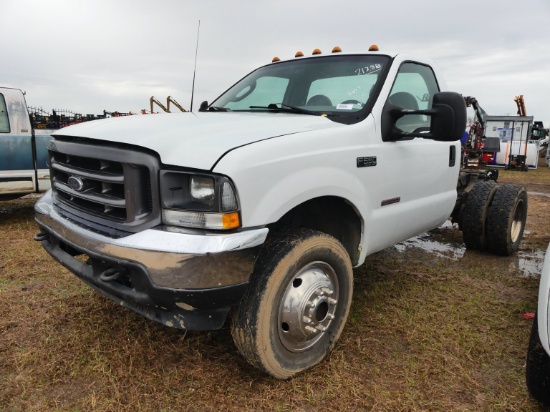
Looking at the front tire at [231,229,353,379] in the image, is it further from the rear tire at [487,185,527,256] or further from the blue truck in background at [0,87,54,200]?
the blue truck in background at [0,87,54,200]

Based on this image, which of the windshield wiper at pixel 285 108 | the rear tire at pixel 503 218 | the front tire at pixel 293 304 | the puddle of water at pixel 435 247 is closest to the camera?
the front tire at pixel 293 304

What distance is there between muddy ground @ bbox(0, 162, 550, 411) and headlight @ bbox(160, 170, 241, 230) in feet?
3.30

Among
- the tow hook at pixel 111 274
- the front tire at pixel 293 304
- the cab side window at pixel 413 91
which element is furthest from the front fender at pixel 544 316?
the tow hook at pixel 111 274

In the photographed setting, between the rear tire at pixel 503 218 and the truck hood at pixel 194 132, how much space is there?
9.69 feet

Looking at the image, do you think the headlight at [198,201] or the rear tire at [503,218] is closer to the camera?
the headlight at [198,201]

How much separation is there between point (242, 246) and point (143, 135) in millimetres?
777

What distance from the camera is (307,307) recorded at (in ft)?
7.91

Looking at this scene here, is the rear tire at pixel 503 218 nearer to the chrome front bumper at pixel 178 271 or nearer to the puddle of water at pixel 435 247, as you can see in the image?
the puddle of water at pixel 435 247

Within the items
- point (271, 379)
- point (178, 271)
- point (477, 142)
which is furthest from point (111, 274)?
point (477, 142)

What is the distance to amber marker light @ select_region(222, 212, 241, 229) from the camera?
197 cm

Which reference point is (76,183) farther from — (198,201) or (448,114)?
(448,114)

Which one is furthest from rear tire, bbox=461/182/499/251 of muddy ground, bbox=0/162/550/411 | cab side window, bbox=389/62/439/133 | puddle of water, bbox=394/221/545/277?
cab side window, bbox=389/62/439/133

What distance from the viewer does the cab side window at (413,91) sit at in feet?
10.7

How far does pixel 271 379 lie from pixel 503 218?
346 cm
